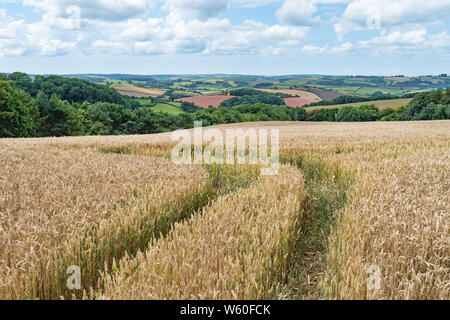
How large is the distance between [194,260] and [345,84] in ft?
467

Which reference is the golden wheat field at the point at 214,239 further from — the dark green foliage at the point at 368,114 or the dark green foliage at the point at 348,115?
the dark green foliage at the point at 368,114

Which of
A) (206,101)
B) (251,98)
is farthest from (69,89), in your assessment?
(251,98)

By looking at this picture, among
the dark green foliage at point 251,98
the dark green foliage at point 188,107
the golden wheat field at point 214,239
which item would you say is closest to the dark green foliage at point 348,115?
the dark green foliage at point 251,98

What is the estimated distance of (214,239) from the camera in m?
2.69

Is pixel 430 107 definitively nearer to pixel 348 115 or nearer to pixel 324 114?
pixel 348 115

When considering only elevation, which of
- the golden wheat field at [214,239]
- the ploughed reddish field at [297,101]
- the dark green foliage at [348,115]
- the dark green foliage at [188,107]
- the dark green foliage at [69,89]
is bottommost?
the golden wheat field at [214,239]

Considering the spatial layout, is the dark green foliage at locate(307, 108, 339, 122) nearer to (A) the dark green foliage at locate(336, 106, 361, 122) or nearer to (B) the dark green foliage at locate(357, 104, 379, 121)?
(A) the dark green foliage at locate(336, 106, 361, 122)

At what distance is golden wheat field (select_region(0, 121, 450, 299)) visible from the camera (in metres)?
2.09

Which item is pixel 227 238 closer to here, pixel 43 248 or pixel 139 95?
pixel 43 248

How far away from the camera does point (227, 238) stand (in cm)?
281

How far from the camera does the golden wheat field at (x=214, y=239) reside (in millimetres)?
2094

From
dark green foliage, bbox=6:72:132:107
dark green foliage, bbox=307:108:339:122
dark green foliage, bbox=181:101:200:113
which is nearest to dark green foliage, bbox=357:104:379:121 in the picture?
dark green foliage, bbox=307:108:339:122

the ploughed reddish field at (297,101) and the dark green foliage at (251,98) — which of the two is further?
the dark green foliage at (251,98)
